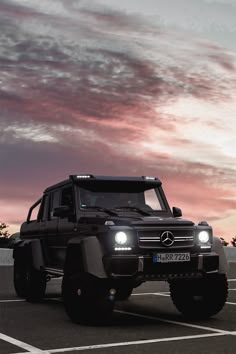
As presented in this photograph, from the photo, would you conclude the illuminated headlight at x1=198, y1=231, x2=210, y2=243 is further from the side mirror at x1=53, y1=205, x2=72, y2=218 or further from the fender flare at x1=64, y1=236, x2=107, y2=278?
the side mirror at x1=53, y1=205, x2=72, y2=218

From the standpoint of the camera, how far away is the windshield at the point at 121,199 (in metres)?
11.1

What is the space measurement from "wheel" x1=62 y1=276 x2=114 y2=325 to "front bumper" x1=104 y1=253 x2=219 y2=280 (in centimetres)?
29

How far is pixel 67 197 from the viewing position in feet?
37.9

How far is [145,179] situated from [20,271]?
11.5ft

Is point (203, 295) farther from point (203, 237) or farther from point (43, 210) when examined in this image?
point (43, 210)

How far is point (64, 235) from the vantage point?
36.8ft

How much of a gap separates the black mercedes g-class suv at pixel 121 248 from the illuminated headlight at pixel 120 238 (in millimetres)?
14

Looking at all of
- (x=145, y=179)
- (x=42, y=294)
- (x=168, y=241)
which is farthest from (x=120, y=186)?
(x=42, y=294)

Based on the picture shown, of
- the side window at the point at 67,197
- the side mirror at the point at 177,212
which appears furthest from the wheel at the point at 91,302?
the side mirror at the point at 177,212

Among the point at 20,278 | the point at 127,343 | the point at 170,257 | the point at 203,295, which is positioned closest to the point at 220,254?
the point at 203,295

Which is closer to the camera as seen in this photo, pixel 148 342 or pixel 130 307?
pixel 148 342

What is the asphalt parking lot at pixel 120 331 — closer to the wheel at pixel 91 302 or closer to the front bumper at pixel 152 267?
the wheel at pixel 91 302

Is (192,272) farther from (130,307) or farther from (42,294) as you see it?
(42,294)

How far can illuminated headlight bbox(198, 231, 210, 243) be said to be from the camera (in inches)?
405
